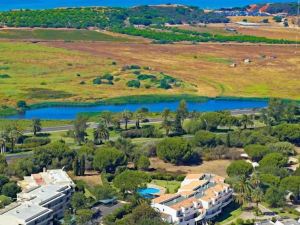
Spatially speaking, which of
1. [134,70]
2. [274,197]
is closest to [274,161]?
[274,197]

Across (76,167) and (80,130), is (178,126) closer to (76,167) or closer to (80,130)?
(80,130)

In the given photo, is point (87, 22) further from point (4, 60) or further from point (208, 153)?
point (208, 153)

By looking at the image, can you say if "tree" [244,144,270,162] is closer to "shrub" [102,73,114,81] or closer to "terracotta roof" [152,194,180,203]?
"terracotta roof" [152,194,180,203]

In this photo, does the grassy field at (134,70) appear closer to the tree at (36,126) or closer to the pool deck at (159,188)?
the tree at (36,126)

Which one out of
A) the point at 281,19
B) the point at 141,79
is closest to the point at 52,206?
the point at 141,79

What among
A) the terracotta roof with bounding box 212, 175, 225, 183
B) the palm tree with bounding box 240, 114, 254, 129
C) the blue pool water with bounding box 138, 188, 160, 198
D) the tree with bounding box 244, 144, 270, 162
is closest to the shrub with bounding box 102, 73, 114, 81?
the palm tree with bounding box 240, 114, 254, 129
